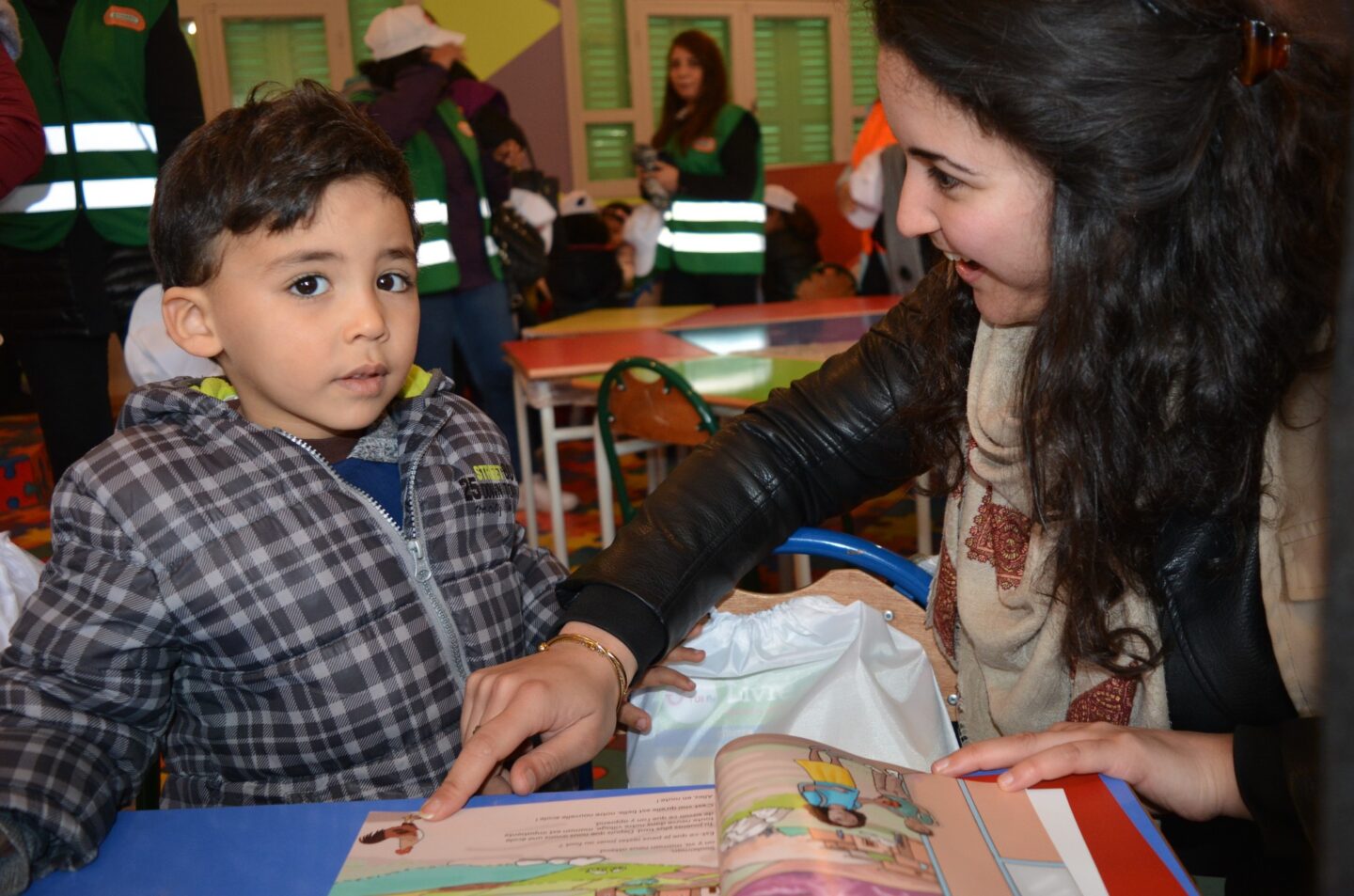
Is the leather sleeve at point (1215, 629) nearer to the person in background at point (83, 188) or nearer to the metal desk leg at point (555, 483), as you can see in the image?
the metal desk leg at point (555, 483)

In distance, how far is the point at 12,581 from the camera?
126 centimetres

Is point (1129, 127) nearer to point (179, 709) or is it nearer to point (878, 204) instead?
point (179, 709)

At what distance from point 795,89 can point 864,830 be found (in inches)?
387

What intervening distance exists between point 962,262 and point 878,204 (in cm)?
340

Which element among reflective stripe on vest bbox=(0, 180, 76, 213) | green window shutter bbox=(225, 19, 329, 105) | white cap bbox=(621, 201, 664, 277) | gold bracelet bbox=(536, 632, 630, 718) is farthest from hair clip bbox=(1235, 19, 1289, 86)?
green window shutter bbox=(225, 19, 329, 105)

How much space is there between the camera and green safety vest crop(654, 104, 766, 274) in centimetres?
489

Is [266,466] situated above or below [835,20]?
below

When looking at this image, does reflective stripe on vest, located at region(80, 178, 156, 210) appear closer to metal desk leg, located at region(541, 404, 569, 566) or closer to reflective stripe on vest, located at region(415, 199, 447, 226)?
reflective stripe on vest, located at region(415, 199, 447, 226)

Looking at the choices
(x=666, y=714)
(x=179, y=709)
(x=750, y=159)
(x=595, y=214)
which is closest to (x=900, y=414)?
(x=666, y=714)

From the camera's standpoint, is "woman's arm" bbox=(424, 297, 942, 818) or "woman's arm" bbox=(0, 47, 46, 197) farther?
"woman's arm" bbox=(0, 47, 46, 197)

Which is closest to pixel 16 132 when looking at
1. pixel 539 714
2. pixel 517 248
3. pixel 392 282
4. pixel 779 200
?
pixel 392 282

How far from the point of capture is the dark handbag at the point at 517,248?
513 centimetres

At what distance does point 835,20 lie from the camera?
376 inches

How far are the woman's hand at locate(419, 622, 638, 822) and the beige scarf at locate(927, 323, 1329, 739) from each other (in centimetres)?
38
